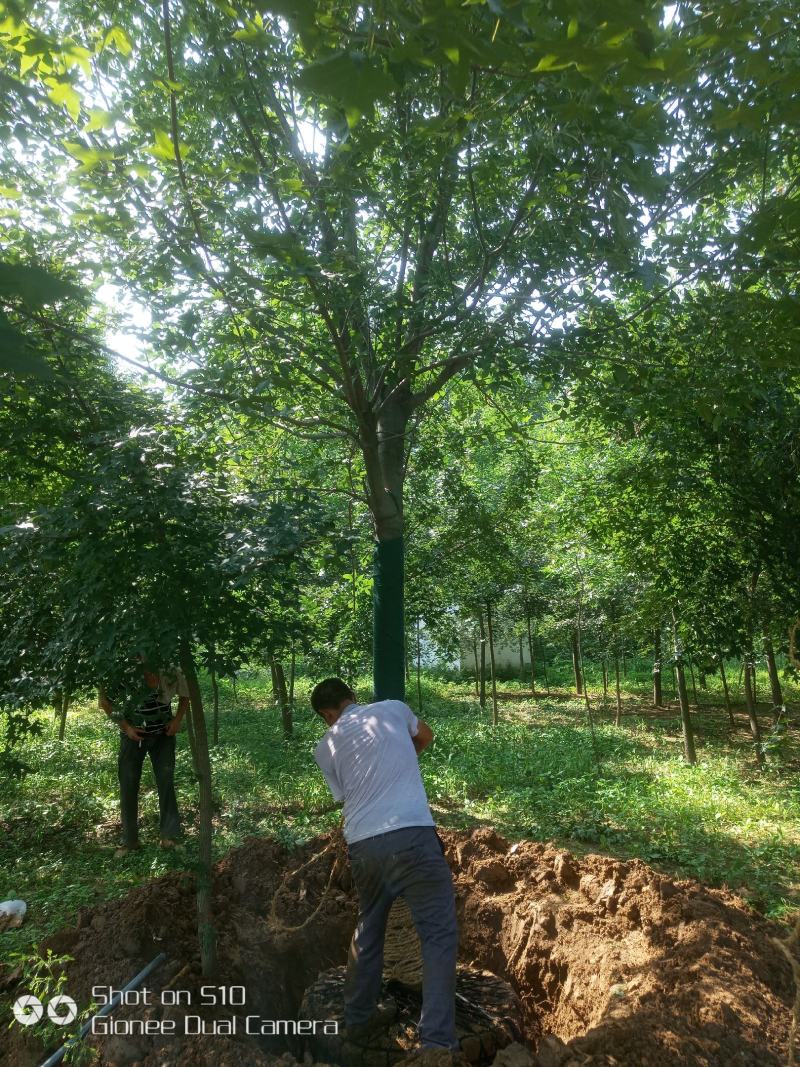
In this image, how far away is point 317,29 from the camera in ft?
6.13

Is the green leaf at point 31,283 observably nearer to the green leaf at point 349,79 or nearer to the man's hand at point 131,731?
the green leaf at point 349,79

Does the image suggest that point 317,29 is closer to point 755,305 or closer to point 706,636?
point 755,305

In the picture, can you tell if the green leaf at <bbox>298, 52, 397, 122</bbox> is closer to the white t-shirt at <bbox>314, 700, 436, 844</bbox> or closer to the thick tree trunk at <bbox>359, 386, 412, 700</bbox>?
the white t-shirt at <bbox>314, 700, 436, 844</bbox>

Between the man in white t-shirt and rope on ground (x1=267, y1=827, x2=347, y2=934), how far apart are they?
2.63ft

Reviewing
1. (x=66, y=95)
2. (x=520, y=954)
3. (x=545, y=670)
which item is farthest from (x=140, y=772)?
(x=545, y=670)

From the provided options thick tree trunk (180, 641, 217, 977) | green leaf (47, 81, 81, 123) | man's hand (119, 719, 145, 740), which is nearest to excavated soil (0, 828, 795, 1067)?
thick tree trunk (180, 641, 217, 977)

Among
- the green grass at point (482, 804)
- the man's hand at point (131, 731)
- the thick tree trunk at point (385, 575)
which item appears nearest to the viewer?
the thick tree trunk at point (385, 575)

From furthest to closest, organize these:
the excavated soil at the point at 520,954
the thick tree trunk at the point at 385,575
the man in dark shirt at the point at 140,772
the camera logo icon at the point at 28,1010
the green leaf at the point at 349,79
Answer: the man in dark shirt at the point at 140,772, the thick tree trunk at the point at 385,575, the camera logo icon at the point at 28,1010, the excavated soil at the point at 520,954, the green leaf at the point at 349,79

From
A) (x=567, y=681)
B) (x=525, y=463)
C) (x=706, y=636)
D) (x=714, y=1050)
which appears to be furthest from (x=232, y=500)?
(x=567, y=681)

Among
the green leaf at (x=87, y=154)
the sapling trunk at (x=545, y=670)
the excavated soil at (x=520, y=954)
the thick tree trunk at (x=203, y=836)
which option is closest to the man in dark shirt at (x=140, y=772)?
the excavated soil at (x=520, y=954)

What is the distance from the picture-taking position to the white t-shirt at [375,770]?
10.1ft

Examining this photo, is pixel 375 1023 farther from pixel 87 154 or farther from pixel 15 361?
pixel 87 154

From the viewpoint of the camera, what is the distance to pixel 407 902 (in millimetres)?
3002

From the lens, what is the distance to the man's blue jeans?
2.89 meters
